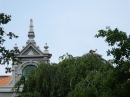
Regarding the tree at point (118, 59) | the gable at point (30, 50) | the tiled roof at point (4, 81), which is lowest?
the tree at point (118, 59)

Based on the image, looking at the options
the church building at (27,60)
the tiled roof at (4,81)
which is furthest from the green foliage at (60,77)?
the tiled roof at (4,81)

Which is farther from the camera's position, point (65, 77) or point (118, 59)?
point (65, 77)

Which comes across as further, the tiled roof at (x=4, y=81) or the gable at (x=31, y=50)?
the tiled roof at (x=4, y=81)

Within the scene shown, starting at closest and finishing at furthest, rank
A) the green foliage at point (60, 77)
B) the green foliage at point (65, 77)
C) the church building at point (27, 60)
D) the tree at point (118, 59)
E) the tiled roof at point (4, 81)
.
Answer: the tree at point (118, 59), the green foliage at point (65, 77), the green foliage at point (60, 77), the church building at point (27, 60), the tiled roof at point (4, 81)

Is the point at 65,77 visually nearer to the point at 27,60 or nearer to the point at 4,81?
the point at 27,60

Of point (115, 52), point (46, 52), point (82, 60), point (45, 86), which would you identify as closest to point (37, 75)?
point (45, 86)

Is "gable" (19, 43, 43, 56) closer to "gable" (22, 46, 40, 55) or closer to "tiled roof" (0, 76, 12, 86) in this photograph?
"gable" (22, 46, 40, 55)

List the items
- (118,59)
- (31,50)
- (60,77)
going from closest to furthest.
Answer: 1. (118,59)
2. (60,77)
3. (31,50)

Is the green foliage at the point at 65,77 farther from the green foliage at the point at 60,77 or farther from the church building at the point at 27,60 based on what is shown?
the church building at the point at 27,60

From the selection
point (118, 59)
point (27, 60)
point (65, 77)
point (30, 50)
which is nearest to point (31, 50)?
point (30, 50)

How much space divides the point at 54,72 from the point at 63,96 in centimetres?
186

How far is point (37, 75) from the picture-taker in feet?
113

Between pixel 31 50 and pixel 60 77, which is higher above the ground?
pixel 31 50

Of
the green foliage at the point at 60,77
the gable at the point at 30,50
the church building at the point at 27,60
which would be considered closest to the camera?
the green foliage at the point at 60,77
